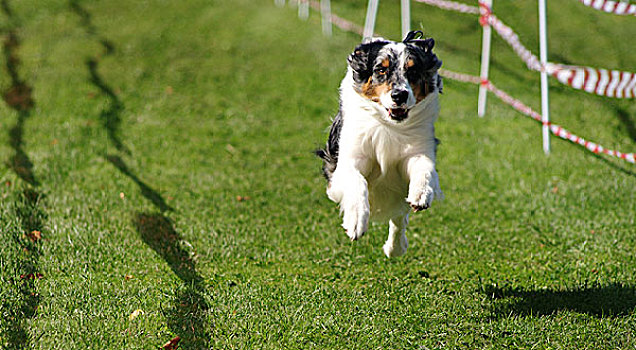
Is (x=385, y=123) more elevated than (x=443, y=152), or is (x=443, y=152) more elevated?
(x=385, y=123)

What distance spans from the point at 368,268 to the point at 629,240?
239 centimetres

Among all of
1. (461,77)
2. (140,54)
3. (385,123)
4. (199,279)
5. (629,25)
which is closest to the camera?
(385,123)

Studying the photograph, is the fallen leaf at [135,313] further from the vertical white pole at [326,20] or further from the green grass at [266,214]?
the vertical white pole at [326,20]

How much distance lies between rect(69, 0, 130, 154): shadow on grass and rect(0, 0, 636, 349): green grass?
1.8 inches

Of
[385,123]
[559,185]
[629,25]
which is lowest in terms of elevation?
[629,25]

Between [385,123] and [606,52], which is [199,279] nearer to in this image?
[385,123]

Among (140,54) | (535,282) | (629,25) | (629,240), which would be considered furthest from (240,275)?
(629,25)

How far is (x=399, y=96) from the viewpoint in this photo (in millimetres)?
3465

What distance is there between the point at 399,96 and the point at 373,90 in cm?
26

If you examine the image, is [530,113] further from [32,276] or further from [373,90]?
[32,276]

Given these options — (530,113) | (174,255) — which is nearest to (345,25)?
(530,113)

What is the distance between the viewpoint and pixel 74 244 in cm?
508

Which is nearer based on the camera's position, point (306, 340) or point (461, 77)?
point (306, 340)

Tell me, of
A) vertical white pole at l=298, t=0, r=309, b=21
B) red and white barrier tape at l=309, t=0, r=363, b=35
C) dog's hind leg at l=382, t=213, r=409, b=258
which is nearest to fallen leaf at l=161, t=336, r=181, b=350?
dog's hind leg at l=382, t=213, r=409, b=258
